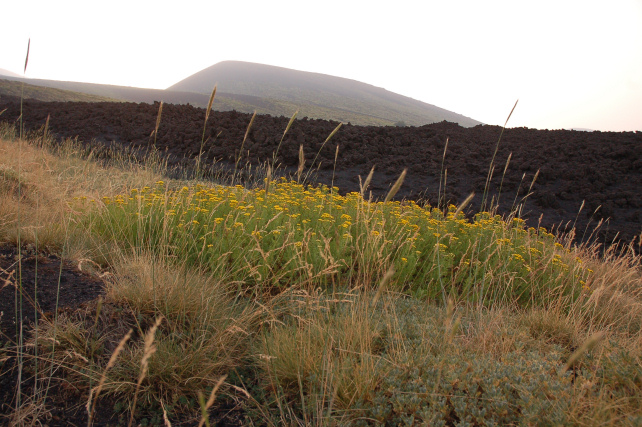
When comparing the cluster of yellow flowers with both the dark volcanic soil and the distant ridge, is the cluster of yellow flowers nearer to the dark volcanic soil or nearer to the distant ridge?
the dark volcanic soil

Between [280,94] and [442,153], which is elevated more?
[280,94]

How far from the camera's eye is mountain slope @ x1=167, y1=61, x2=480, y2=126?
8241 centimetres

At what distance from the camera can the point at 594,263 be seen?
194 inches

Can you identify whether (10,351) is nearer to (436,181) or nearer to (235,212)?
(235,212)

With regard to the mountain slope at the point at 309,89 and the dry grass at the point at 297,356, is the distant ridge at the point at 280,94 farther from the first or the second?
the dry grass at the point at 297,356

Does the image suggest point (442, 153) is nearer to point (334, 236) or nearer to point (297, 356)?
point (334, 236)

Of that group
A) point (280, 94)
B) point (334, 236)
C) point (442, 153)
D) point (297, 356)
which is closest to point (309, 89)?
point (280, 94)

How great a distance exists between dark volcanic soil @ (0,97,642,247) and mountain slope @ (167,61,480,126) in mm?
64795

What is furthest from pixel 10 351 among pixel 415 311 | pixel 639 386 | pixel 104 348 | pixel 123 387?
pixel 639 386

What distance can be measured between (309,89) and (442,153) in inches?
3667

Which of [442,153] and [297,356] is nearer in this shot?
[297,356]

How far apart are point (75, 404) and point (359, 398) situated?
148 centimetres

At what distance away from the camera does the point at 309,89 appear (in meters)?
98.6

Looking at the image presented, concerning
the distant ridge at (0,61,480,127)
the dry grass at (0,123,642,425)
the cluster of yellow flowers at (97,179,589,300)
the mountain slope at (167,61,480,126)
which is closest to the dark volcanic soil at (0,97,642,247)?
the cluster of yellow flowers at (97,179,589,300)
